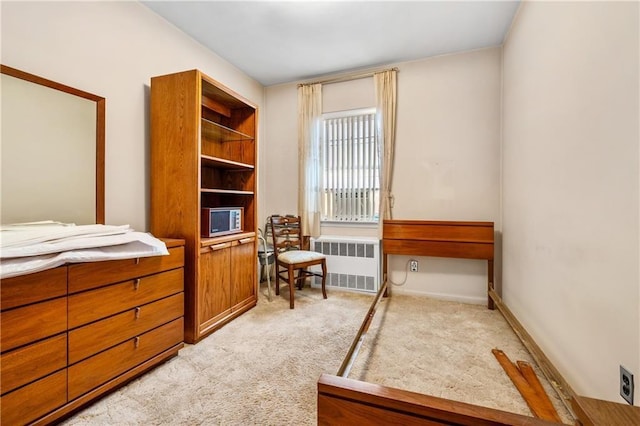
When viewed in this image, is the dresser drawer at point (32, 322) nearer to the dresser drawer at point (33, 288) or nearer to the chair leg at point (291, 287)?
the dresser drawer at point (33, 288)

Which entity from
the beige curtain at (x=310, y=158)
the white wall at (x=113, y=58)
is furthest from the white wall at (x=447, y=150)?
the white wall at (x=113, y=58)

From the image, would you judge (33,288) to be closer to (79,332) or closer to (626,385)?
(79,332)

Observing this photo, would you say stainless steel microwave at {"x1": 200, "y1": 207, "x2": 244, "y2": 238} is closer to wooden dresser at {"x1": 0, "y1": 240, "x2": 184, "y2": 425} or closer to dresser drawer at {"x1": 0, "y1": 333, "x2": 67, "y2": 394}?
wooden dresser at {"x1": 0, "y1": 240, "x2": 184, "y2": 425}

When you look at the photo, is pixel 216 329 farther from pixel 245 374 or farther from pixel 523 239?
pixel 523 239

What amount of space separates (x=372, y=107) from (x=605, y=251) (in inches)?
103

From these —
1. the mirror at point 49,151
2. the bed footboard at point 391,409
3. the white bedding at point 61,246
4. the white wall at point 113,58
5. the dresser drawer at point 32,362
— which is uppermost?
the white wall at point 113,58

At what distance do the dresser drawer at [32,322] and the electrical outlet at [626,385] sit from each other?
→ 7.79 feet

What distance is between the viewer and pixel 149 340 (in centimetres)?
172

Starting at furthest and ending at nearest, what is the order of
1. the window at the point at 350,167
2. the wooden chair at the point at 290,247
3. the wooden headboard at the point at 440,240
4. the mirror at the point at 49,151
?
the window at the point at 350,167 → the wooden chair at the point at 290,247 → the wooden headboard at the point at 440,240 → the mirror at the point at 49,151

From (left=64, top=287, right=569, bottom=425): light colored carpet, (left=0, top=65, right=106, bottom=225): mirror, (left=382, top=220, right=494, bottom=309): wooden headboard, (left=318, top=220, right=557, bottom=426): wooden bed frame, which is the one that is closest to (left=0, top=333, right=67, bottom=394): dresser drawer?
(left=64, top=287, right=569, bottom=425): light colored carpet

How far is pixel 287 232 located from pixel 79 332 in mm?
2245

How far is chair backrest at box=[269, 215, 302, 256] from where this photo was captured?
3.41m

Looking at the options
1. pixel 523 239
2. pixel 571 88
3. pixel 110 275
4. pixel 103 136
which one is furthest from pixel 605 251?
pixel 103 136

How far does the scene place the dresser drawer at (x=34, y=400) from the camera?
3.73 ft
